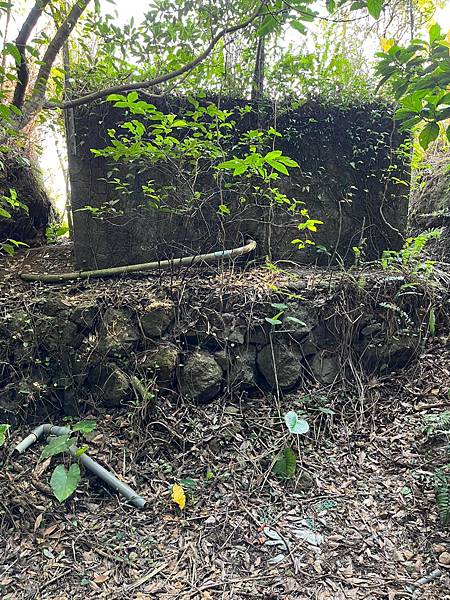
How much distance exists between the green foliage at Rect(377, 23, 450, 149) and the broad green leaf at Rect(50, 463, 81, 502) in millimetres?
2460

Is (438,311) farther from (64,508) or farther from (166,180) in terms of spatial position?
(64,508)

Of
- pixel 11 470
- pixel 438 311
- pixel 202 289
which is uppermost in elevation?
pixel 202 289

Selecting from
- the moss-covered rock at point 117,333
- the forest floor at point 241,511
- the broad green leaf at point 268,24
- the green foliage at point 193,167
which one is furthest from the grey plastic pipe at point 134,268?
the broad green leaf at point 268,24

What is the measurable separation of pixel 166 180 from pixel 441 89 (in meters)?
2.64

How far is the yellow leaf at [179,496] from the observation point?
2.34m

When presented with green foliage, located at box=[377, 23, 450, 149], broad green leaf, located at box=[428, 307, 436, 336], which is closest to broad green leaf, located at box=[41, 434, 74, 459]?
green foliage, located at box=[377, 23, 450, 149]

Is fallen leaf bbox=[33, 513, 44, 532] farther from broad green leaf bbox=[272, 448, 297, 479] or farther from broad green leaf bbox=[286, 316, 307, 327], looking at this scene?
broad green leaf bbox=[286, 316, 307, 327]

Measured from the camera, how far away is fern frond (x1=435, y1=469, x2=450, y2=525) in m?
2.14

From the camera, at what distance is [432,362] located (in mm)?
3295

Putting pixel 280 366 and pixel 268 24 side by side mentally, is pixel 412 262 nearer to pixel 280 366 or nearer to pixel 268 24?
pixel 280 366

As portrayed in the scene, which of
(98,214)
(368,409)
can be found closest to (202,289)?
(98,214)

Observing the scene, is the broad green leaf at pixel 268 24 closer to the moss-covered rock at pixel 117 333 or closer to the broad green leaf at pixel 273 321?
the broad green leaf at pixel 273 321

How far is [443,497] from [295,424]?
0.91 meters

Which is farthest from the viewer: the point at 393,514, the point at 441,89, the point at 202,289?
the point at 202,289
